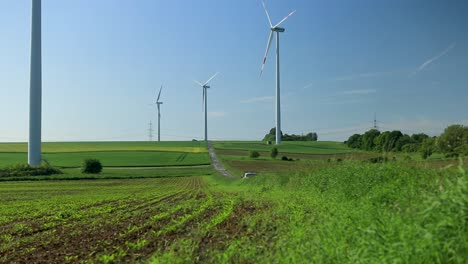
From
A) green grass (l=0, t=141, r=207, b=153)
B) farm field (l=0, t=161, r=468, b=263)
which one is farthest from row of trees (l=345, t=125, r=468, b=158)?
green grass (l=0, t=141, r=207, b=153)

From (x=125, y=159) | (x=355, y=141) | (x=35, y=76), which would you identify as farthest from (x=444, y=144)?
(x=125, y=159)

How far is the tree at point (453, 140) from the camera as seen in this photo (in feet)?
47.2

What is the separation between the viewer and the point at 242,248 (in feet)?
33.2

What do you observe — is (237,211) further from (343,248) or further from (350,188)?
(343,248)

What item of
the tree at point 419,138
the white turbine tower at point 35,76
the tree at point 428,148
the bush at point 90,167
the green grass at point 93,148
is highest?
the white turbine tower at point 35,76

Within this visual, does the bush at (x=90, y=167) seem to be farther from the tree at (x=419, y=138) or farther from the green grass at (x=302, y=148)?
the tree at (x=419, y=138)

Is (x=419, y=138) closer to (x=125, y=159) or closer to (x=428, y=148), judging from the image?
(x=428, y=148)

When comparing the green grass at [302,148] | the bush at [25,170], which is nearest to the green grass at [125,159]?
the bush at [25,170]

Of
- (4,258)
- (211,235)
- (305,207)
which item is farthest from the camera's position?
(305,207)

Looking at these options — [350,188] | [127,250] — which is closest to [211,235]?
[127,250]

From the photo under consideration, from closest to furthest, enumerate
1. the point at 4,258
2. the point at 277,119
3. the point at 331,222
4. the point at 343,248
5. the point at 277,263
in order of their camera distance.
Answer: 1. the point at 343,248
2. the point at 277,263
3. the point at 331,222
4. the point at 4,258
5. the point at 277,119

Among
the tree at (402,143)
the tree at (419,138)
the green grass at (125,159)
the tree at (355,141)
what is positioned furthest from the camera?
the green grass at (125,159)

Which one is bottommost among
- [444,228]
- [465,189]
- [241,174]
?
[241,174]

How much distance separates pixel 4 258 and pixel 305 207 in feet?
30.8
